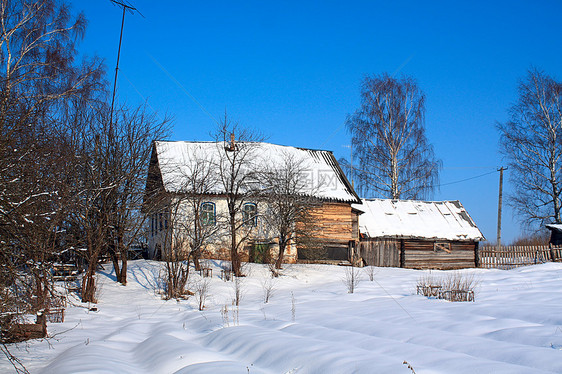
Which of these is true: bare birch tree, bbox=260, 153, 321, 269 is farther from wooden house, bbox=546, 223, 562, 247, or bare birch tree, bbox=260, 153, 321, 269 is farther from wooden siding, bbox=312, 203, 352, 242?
wooden house, bbox=546, 223, 562, 247

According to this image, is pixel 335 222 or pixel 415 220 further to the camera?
pixel 415 220

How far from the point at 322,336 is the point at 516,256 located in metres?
23.2

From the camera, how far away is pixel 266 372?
666 cm

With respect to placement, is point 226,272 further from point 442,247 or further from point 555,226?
point 555,226

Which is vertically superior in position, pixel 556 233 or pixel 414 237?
pixel 556 233

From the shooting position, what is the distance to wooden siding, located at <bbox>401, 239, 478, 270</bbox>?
2712 cm

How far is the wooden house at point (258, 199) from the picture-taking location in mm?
22922

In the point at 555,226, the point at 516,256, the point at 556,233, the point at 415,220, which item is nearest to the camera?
the point at 516,256

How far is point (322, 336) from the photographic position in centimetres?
854

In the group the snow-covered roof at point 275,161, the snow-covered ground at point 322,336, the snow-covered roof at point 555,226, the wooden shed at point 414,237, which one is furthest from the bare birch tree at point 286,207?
the snow-covered roof at point 555,226

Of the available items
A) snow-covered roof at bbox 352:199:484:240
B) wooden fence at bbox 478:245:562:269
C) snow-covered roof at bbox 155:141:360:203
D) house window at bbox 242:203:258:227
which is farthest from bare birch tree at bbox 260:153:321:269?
wooden fence at bbox 478:245:562:269

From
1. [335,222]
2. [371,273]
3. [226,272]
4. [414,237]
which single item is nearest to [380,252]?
[414,237]

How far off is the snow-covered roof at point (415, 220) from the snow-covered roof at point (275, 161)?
5.82ft

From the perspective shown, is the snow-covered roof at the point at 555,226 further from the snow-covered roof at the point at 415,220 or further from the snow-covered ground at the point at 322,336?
the snow-covered ground at the point at 322,336
